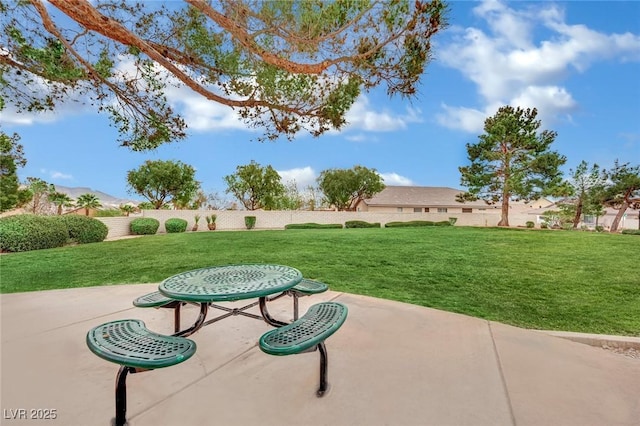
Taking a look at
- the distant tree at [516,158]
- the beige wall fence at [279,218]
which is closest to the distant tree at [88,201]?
the beige wall fence at [279,218]

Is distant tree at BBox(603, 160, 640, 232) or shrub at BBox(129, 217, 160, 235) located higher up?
distant tree at BBox(603, 160, 640, 232)

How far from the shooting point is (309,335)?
5.59 ft

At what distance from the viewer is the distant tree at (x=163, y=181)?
21.8 metres

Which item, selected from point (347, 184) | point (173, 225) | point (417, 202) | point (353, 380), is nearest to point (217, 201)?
point (173, 225)

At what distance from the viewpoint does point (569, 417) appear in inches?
64.7

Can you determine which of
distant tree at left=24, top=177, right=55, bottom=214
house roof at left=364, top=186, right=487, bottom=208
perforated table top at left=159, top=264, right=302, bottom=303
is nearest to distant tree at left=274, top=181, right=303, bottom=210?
house roof at left=364, top=186, right=487, bottom=208

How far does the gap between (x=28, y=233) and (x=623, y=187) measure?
30179 mm

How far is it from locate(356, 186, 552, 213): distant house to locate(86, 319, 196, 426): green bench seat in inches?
1204

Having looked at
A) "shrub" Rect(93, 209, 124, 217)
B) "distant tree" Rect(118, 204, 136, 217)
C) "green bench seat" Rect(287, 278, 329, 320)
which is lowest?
"green bench seat" Rect(287, 278, 329, 320)

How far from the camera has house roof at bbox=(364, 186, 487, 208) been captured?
32.4m

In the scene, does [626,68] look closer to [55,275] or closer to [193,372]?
[193,372]

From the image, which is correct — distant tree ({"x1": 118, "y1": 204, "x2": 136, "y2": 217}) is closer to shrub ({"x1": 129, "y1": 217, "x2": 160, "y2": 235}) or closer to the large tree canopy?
shrub ({"x1": 129, "y1": 217, "x2": 160, "y2": 235})

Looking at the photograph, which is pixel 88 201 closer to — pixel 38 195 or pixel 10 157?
pixel 38 195

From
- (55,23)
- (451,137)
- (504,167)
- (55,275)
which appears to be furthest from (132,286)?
(504,167)
